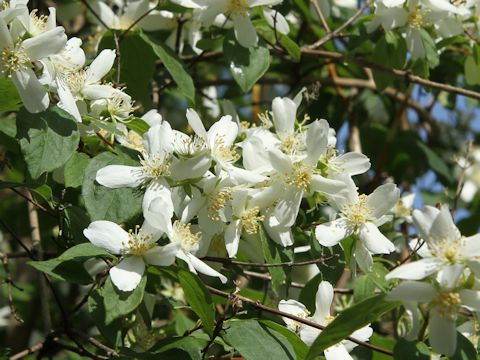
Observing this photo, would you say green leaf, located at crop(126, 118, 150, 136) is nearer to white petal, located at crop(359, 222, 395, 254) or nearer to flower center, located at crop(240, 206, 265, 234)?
flower center, located at crop(240, 206, 265, 234)

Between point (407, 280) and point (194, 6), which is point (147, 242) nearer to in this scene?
point (407, 280)

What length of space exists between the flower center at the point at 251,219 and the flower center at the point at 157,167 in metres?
0.16

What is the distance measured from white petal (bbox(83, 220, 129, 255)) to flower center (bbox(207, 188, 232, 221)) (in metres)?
0.17

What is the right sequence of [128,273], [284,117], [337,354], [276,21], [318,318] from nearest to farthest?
1. [128,273]
2. [337,354]
3. [318,318]
4. [284,117]
5. [276,21]

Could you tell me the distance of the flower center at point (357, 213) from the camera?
4.96 ft

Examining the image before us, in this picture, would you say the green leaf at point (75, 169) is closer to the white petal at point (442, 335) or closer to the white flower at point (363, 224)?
the white flower at point (363, 224)

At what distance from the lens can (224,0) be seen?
69.6 inches

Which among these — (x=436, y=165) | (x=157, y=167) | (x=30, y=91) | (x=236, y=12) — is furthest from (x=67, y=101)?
(x=436, y=165)

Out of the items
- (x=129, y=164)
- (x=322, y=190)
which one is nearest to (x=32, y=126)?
(x=129, y=164)

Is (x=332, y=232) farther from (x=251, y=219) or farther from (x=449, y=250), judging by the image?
(x=449, y=250)

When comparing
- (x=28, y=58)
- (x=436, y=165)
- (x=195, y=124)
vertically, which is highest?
(x=28, y=58)

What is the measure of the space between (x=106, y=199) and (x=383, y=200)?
0.49 m

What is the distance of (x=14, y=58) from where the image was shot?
1.35 metres

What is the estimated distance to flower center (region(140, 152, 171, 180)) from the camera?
1420 millimetres
